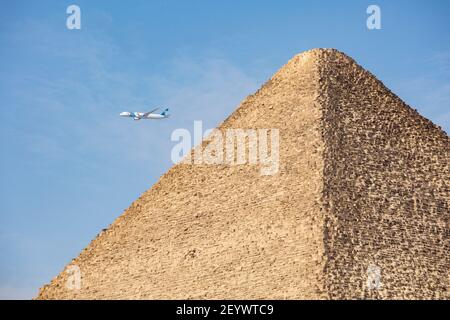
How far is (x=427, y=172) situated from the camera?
4756 inches

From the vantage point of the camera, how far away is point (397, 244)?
115188 mm

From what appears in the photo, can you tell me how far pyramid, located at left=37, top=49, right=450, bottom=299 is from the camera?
113 m

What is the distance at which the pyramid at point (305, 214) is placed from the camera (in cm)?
11275

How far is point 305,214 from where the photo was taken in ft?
374

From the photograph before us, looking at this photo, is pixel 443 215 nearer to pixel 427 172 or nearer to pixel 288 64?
pixel 427 172
